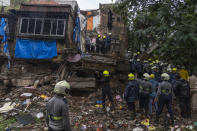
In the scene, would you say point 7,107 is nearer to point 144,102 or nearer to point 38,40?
point 38,40

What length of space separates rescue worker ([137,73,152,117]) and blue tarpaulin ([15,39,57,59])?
858cm

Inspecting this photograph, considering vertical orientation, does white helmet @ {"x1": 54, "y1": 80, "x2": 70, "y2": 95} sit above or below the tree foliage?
below

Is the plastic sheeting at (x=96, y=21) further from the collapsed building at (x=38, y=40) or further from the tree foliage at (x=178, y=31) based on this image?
the tree foliage at (x=178, y=31)

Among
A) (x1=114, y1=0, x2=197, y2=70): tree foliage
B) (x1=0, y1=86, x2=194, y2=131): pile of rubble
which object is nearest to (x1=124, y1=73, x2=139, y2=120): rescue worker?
(x1=0, y1=86, x2=194, y2=131): pile of rubble

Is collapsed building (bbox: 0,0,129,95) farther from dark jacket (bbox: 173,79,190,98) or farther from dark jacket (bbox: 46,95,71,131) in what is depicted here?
dark jacket (bbox: 46,95,71,131)

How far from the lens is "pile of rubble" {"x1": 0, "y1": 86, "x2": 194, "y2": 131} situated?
6102mm

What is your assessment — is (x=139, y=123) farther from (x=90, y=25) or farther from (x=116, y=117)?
(x=90, y=25)

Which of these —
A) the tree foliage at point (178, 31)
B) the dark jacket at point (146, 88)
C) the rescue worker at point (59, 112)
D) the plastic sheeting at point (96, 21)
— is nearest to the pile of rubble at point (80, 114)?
the dark jacket at point (146, 88)

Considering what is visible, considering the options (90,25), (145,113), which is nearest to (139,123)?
(145,113)

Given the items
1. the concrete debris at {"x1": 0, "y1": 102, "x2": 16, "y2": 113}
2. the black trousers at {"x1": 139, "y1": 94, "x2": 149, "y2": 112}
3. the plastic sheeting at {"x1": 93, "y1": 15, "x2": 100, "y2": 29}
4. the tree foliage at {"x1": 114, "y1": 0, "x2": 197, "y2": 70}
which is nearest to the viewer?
the tree foliage at {"x1": 114, "y1": 0, "x2": 197, "y2": 70}

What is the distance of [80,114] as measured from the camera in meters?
7.43

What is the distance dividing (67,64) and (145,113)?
22.7 feet

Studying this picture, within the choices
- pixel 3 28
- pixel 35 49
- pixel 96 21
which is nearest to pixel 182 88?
pixel 35 49

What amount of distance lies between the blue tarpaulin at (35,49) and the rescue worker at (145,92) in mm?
8579
